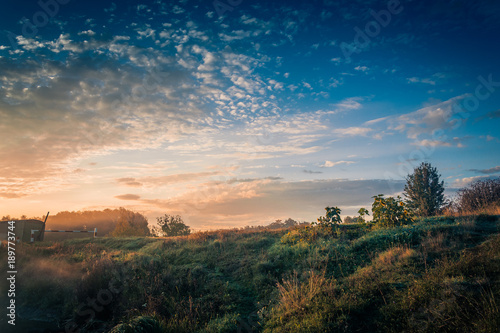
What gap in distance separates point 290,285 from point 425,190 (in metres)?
27.9

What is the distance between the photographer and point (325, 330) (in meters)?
5.20

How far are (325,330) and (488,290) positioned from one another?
11.3 ft

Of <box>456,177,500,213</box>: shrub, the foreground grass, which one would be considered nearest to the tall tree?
<box>456,177,500,213</box>: shrub

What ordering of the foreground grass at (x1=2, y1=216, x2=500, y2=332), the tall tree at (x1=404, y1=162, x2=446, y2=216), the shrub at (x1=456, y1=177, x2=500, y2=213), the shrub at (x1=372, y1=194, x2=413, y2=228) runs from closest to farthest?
the foreground grass at (x1=2, y1=216, x2=500, y2=332) < the shrub at (x1=372, y1=194, x2=413, y2=228) < the shrub at (x1=456, y1=177, x2=500, y2=213) < the tall tree at (x1=404, y1=162, x2=446, y2=216)

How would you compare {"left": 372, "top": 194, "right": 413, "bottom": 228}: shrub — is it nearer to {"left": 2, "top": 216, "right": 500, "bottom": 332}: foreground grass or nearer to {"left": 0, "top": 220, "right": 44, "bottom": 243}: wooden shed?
{"left": 2, "top": 216, "right": 500, "bottom": 332}: foreground grass

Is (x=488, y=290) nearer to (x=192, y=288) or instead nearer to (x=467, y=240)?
(x=467, y=240)

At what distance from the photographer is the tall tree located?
27797 mm

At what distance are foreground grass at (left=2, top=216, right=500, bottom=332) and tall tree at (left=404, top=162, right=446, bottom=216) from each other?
17551 mm

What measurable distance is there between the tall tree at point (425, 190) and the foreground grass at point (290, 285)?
691 inches

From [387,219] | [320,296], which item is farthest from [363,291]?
[387,219]

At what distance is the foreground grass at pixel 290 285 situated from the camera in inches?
211

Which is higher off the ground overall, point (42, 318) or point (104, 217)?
point (104, 217)

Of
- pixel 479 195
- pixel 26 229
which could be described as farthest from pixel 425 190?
pixel 26 229

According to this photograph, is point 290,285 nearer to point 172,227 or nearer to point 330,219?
point 330,219
